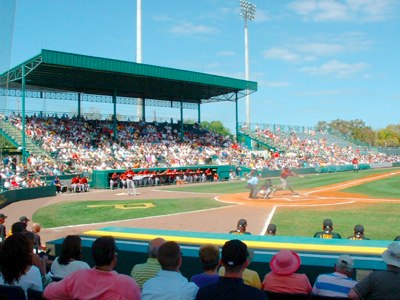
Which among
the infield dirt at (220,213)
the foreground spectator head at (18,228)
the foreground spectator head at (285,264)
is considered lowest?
the infield dirt at (220,213)

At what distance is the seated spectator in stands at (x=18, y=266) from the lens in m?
4.07

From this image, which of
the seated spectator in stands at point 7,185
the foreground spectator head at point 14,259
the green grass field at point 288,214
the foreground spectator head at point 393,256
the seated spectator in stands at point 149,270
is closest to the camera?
the foreground spectator head at point 393,256

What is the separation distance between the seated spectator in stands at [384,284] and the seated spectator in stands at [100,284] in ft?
6.38

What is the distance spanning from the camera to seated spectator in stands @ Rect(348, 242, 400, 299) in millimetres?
3699

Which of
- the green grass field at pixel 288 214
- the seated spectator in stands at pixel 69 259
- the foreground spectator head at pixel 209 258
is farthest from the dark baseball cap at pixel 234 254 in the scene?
the green grass field at pixel 288 214

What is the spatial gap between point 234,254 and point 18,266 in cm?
219

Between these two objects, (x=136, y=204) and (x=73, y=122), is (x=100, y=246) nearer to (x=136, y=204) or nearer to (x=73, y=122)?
(x=136, y=204)

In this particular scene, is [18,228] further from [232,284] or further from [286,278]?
[232,284]

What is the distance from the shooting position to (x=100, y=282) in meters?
3.55

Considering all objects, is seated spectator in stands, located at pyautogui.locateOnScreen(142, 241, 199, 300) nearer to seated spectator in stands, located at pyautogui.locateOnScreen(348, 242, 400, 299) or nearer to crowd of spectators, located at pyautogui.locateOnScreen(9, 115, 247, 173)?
seated spectator in stands, located at pyautogui.locateOnScreen(348, 242, 400, 299)

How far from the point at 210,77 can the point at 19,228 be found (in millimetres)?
37071

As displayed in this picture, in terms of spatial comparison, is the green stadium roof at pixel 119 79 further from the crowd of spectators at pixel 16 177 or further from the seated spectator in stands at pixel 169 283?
the seated spectator in stands at pixel 169 283

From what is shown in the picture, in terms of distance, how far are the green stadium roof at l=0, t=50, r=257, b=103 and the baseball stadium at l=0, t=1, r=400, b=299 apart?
11cm

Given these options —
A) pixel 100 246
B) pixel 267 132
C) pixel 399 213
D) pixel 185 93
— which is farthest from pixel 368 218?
pixel 267 132
